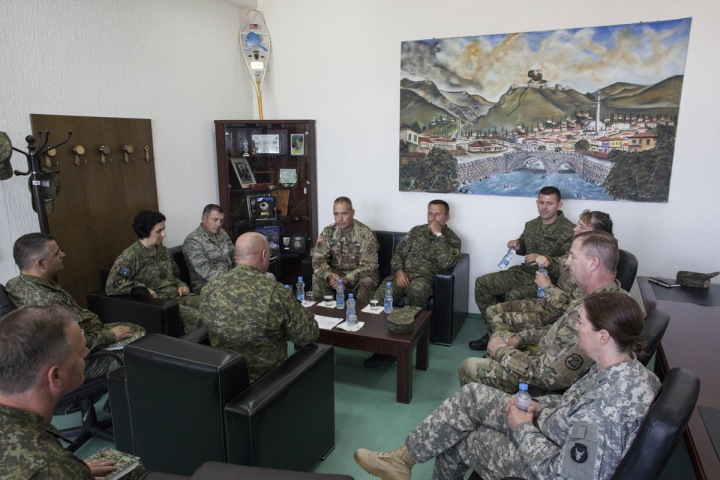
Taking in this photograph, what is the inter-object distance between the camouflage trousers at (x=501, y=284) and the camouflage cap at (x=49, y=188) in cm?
336

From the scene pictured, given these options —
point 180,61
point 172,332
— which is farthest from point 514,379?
point 180,61

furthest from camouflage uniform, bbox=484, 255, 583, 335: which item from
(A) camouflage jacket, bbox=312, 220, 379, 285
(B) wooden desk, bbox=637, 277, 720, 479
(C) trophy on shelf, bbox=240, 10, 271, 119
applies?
(C) trophy on shelf, bbox=240, 10, 271, 119

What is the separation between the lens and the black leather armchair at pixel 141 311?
124 inches

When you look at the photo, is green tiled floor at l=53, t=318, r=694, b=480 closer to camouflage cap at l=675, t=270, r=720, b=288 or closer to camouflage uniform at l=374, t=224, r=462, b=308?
camouflage uniform at l=374, t=224, r=462, b=308

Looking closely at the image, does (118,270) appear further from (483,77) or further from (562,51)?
(562,51)

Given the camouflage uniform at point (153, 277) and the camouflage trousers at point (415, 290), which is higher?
the camouflage uniform at point (153, 277)

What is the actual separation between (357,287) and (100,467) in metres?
2.74

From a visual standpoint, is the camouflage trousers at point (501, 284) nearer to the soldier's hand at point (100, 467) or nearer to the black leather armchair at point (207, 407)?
the black leather armchair at point (207, 407)

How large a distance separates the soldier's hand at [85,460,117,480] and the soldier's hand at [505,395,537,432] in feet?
4.71

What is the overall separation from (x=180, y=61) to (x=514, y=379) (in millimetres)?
3967

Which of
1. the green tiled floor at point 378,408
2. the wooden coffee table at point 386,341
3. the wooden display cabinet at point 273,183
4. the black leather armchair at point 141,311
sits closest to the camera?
the green tiled floor at point 378,408

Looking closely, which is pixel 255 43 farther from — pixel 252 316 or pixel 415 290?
pixel 252 316

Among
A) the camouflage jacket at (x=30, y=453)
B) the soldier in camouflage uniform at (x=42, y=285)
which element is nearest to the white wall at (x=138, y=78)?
the soldier in camouflage uniform at (x=42, y=285)

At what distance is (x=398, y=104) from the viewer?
14.8 feet
